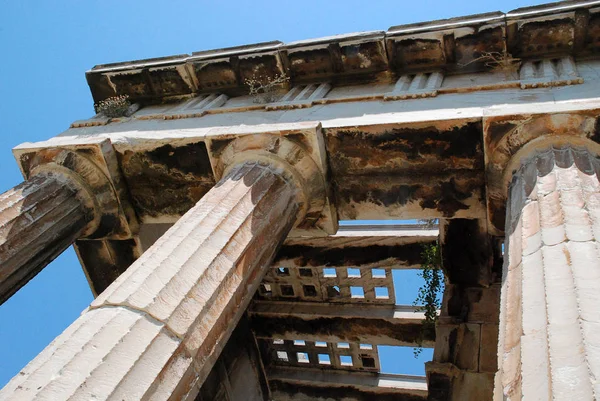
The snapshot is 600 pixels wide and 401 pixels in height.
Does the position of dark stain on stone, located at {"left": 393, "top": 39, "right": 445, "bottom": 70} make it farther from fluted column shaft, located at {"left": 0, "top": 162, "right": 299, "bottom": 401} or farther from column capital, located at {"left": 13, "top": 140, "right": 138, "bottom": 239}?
column capital, located at {"left": 13, "top": 140, "right": 138, "bottom": 239}

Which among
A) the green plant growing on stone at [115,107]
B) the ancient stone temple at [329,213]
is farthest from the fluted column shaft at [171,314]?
the green plant growing on stone at [115,107]

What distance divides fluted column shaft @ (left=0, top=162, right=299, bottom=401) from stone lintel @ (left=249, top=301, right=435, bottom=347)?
446cm

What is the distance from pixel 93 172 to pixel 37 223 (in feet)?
3.53

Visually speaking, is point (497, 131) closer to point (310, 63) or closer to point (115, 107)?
point (310, 63)

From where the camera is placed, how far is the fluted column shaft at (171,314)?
12.3 ft

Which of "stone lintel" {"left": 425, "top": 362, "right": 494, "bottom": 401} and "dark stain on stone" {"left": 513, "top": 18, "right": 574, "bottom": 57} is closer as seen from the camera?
"stone lintel" {"left": 425, "top": 362, "right": 494, "bottom": 401}

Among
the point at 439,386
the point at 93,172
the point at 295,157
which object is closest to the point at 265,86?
the point at 295,157

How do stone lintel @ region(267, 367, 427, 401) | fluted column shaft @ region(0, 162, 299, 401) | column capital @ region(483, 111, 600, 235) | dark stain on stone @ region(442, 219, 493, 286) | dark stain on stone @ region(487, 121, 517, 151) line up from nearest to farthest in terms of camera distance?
fluted column shaft @ region(0, 162, 299, 401) → column capital @ region(483, 111, 600, 235) → dark stain on stone @ region(487, 121, 517, 151) → dark stain on stone @ region(442, 219, 493, 286) → stone lintel @ region(267, 367, 427, 401)

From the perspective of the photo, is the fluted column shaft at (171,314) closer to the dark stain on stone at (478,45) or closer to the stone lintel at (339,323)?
the dark stain on stone at (478,45)

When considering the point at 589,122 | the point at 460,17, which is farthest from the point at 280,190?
the point at 460,17

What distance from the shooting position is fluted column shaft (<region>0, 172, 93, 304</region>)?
21.6 feet

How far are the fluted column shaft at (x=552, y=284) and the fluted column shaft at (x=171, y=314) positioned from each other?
7.05 ft

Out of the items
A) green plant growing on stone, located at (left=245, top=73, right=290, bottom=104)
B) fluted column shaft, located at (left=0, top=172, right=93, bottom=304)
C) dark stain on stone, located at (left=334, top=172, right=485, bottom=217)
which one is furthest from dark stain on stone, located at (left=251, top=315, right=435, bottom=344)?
fluted column shaft, located at (left=0, top=172, right=93, bottom=304)

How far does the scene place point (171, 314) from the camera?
14.6 ft
